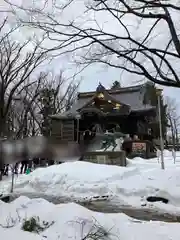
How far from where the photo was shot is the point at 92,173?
42.1ft

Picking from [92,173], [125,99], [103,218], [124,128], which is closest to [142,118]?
[124,128]

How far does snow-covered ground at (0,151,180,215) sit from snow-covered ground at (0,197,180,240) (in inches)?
150

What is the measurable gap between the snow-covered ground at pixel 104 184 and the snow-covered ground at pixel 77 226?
3.81 meters

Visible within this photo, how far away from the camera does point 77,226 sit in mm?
4734

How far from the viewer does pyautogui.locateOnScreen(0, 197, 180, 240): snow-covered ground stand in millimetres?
4441

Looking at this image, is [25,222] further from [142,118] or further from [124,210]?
[142,118]

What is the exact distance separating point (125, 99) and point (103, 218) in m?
26.1

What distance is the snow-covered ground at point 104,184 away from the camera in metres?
10.0

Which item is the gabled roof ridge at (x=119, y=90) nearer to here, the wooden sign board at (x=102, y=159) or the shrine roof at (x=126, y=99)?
the shrine roof at (x=126, y=99)

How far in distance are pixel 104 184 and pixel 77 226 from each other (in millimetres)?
6818

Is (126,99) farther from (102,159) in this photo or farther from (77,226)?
(77,226)

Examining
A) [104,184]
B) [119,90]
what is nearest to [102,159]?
[104,184]

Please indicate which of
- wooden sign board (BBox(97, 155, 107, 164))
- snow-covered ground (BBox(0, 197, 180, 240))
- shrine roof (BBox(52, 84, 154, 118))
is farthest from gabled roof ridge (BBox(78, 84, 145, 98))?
snow-covered ground (BBox(0, 197, 180, 240))

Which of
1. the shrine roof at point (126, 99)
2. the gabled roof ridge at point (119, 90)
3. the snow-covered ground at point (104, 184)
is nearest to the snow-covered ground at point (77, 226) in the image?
the snow-covered ground at point (104, 184)
